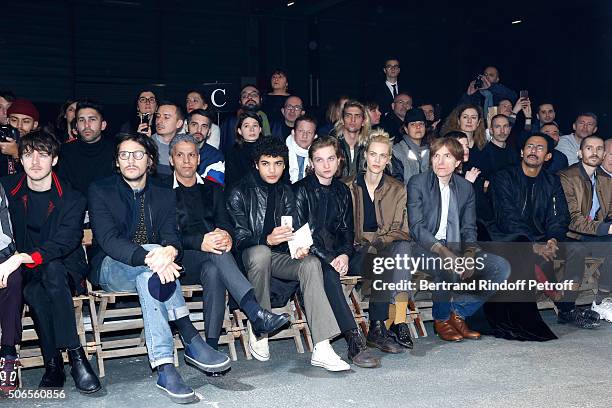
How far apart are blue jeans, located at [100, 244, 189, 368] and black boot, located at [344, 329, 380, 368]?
1.12 meters

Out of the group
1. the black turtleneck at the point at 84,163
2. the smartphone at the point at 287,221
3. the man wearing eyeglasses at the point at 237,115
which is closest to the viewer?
the smartphone at the point at 287,221

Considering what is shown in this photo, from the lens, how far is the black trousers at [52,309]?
434cm

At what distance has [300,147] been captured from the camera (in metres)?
6.80

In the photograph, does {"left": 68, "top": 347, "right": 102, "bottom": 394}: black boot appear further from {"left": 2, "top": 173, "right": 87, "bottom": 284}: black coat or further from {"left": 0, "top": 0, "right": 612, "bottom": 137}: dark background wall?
{"left": 0, "top": 0, "right": 612, "bottom": 137}: dark background wall

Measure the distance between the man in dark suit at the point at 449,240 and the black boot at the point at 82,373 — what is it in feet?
8.19

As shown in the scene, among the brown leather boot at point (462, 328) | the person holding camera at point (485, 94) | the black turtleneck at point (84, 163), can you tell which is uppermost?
the person holding camera at point (485, 94)

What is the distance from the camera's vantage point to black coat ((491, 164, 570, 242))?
6.30m

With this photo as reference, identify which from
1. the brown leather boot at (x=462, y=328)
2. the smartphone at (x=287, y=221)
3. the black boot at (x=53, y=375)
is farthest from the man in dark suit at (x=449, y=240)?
the black boot at (x=53, y=375)

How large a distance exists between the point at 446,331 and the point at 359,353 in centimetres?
96

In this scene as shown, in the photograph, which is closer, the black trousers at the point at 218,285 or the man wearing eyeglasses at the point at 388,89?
the black trousers at the point at 218,285

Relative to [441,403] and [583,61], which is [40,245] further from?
[583,61]

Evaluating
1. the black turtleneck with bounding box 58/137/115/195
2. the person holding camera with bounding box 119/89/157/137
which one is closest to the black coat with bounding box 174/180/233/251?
the black turtleneck with bounding box 58/137/115/195

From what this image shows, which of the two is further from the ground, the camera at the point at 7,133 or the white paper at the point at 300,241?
Answer: the camera at the point at 7,133

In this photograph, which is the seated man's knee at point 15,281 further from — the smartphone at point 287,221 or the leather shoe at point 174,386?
the smartphone at point 287,221
